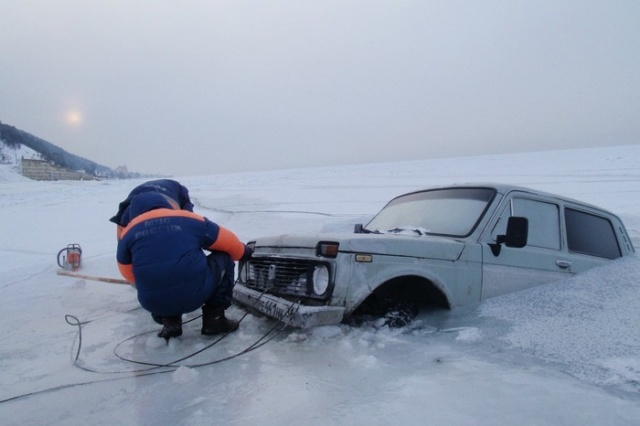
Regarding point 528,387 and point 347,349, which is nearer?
point 528,387

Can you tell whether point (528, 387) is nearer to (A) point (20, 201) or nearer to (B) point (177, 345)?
(B) point (177, 345)

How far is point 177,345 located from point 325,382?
1.43 meters

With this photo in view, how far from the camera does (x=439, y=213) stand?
3.96 meters

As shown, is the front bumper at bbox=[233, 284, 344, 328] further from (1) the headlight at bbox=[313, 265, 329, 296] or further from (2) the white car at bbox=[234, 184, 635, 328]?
(1) the headlight at bbox=[313, 265, 329, 296]

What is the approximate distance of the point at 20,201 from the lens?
17.8 m

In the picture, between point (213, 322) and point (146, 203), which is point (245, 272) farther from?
point (146, 203)

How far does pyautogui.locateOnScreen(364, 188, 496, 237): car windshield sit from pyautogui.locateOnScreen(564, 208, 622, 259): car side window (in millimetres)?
1131

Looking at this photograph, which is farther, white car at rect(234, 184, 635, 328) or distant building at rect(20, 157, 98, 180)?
distant building at rect(20, 157, 98, 180)

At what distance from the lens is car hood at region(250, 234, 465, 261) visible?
3.10 meters

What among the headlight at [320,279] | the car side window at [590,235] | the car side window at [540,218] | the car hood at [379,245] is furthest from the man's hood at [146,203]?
the car side window at [590,235]

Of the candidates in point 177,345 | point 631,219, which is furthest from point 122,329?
point 631,219

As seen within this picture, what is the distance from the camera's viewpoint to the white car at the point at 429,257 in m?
3.07

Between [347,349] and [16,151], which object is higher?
[16,151]

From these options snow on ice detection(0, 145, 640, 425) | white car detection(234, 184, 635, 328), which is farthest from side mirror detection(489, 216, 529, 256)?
snow on ice detection(0, 145, 640, 425)
